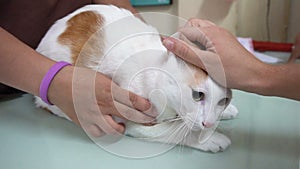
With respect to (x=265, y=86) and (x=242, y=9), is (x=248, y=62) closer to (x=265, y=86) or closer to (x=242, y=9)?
(x=265, y=86)

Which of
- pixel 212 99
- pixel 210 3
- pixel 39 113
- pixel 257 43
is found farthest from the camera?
pixel 210 3

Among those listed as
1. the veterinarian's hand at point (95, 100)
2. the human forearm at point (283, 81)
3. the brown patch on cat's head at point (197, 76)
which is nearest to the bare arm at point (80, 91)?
the veterinarian's hand at point (95, 100)

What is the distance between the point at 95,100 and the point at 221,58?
25cm

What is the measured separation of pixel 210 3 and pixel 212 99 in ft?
3.40

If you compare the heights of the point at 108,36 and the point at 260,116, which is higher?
the point at 108,36

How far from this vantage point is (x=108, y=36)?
847 mm

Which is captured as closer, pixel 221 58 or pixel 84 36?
pixel 221 58

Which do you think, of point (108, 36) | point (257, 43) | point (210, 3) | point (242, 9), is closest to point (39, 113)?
point (108, 36)

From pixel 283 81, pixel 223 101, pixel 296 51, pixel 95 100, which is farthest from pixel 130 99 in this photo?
pixel 296 51

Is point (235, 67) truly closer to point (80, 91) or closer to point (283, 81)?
point (283, 81)

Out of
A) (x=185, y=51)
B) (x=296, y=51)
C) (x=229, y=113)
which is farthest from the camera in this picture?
(x=296, y=51)

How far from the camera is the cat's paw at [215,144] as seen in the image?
74 cm

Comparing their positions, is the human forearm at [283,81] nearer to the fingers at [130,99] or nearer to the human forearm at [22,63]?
the fingers at [130,99]

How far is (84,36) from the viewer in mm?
866
